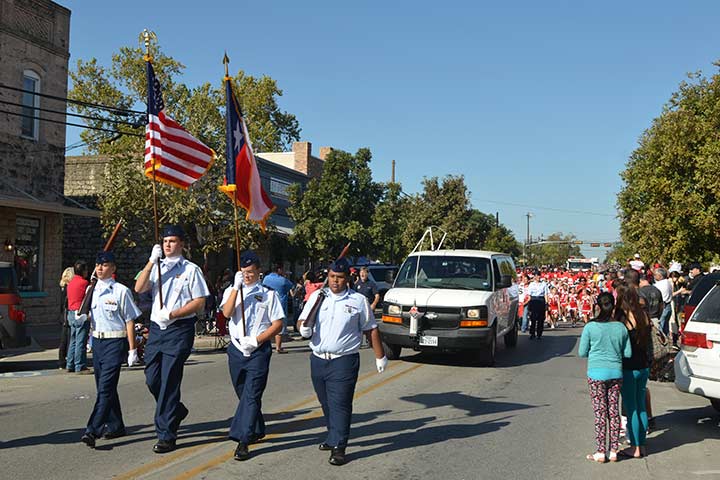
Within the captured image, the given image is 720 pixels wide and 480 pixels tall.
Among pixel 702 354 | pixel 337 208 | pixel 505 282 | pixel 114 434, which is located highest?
pixel 337 208

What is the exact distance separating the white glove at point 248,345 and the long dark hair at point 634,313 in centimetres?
346

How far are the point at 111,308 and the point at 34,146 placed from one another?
15524 millimetres

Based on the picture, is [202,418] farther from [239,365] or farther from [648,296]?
[648,296]

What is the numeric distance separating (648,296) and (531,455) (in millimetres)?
6227

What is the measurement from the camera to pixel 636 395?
702 cm

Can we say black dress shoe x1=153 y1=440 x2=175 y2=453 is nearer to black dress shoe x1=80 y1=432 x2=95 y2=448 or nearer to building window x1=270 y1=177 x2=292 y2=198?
black dress shoe x1=80 y1=432 x2=95 y2=448

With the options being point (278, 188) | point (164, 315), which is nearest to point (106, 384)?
point (164, 315)

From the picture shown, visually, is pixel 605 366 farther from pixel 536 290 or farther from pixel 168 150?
pixel 536 290

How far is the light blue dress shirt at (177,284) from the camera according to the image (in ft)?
Answer: 22.0

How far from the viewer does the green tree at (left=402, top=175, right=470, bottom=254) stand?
47.6 metres

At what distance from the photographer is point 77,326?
477 inches

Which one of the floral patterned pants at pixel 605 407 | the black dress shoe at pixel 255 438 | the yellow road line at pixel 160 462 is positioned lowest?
the yellow road line at pixel 160 462

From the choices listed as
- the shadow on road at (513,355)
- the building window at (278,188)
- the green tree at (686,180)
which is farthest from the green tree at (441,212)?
the shadow on road at (513,355)

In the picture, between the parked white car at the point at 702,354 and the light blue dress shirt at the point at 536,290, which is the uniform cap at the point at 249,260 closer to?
the parked white car at the point at 702,354
